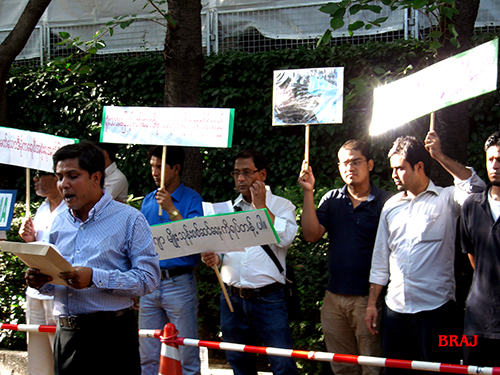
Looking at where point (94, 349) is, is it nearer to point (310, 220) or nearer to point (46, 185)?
point (310, 220)

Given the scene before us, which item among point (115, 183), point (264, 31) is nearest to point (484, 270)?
point (115, 183)

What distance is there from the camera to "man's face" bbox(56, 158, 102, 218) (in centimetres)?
325

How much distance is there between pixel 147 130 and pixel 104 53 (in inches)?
247

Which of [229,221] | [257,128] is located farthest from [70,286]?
[257,128]

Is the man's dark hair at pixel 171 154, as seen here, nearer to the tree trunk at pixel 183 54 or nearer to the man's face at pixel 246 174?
the man's face at pixel 246 174

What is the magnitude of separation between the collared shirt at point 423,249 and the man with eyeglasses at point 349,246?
0.80 feet

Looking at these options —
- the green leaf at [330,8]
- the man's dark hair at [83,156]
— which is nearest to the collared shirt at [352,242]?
the green leaf at [330,8]

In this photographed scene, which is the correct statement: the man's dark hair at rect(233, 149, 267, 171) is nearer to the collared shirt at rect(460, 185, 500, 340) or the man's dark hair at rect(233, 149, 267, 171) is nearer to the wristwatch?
the wristwatch

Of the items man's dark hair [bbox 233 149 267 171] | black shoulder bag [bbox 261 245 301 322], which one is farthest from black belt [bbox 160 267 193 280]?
man's dark hair [bbox 233 149 267 171]

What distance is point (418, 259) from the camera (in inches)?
165

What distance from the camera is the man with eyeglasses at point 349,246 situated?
15.0 feet

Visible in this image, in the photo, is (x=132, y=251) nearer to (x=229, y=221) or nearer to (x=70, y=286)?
(x=70, y=286)

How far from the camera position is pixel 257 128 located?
8734mm

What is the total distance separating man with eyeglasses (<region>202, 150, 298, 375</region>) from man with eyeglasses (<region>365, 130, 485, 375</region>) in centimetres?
70
